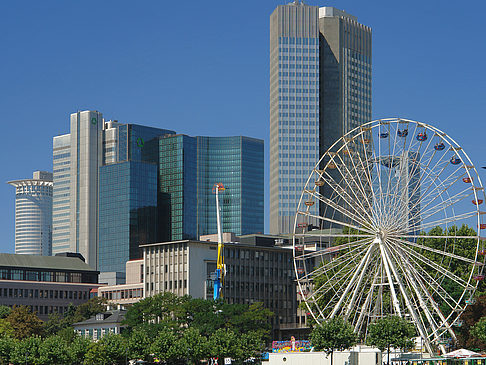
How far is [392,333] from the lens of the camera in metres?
103

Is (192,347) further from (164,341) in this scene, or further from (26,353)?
(26,353)

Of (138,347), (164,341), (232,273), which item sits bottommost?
(138,347)

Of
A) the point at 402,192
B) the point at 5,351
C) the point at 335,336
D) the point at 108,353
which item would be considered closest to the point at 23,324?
the point at 5,351

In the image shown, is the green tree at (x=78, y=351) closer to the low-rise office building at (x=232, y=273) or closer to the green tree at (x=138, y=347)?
the green tree at (x=138, y=347)

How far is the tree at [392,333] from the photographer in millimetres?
102438

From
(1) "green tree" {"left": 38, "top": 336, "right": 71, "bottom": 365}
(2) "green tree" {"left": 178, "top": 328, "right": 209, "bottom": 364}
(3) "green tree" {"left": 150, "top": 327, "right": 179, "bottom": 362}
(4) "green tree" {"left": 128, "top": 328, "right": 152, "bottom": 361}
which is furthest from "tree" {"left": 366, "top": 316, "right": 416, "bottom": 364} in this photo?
(1) "green tree" {"left": 38, "top": 336, "right": 71, "bottom": 365}

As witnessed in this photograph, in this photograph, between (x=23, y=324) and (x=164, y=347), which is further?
(x=23, y=324)

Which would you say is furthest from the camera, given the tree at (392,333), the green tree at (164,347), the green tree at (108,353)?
the green tree at (108,353)

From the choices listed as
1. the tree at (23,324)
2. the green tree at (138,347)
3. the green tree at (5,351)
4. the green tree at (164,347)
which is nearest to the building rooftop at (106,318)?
the tree at (23,324)

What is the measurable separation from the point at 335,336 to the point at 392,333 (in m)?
7.28

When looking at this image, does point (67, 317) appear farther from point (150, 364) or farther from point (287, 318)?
point (150, 364)

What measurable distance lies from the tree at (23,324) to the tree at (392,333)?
78886 mm

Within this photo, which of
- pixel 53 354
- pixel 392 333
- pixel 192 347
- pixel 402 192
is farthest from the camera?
pixel 53 354

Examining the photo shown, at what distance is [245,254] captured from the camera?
18138cm
